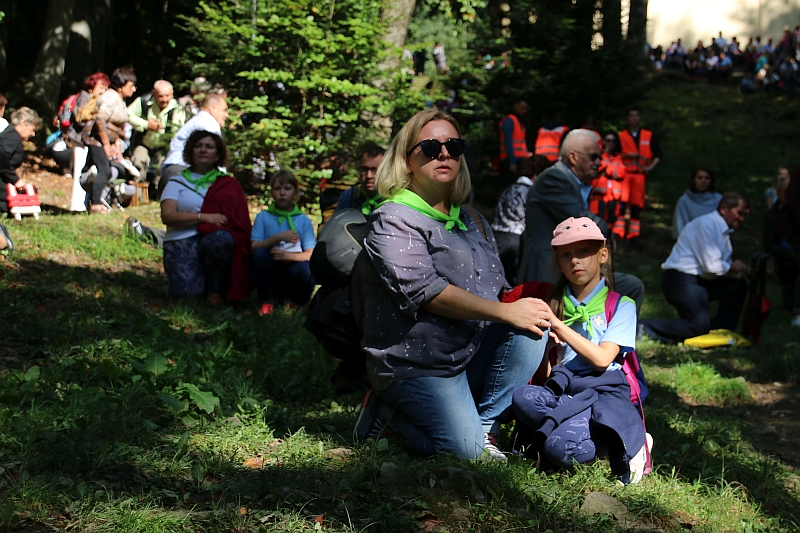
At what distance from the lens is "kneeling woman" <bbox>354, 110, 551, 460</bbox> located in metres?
3.98

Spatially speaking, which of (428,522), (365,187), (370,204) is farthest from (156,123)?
(428,522)

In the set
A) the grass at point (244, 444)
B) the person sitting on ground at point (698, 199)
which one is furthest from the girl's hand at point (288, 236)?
the person sitting on ground at point (698, 199)

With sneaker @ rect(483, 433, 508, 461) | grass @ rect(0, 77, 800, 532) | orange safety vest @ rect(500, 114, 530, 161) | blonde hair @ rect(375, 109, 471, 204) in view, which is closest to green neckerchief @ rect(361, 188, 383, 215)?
grass @ rect(0, 77, 800, 532)

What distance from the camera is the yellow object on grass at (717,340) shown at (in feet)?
28.6

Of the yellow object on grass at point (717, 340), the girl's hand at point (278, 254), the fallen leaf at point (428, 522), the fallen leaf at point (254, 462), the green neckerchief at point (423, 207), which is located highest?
the green neckerchief at point (423, 207)

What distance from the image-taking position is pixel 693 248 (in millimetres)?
8836

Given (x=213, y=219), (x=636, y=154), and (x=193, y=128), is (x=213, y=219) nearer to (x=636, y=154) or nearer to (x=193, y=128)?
(x=193, y=128)

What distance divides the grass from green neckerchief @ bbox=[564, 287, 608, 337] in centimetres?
74

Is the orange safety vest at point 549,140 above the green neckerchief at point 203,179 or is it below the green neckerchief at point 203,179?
above

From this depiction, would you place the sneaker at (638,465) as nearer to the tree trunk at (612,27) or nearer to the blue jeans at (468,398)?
the blue jeans at (468,398)

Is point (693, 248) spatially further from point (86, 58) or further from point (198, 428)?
point (86, 58)

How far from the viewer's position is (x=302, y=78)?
11.9m

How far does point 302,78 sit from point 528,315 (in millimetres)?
8731

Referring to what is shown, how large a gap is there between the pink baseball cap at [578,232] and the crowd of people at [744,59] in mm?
28169
